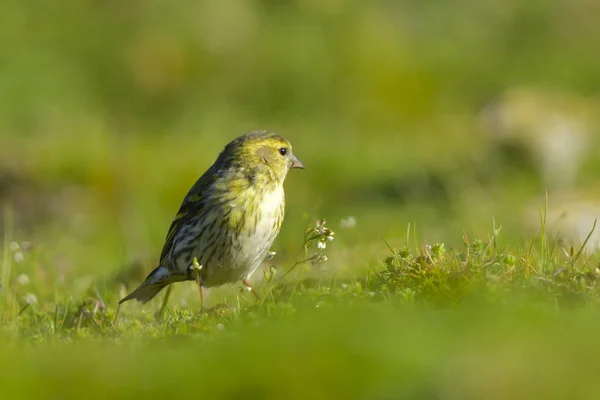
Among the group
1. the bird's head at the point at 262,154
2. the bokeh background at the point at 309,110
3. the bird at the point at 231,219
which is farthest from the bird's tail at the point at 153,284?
the bokeh background at the point at 309,110

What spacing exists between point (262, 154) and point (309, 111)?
49.7 ft

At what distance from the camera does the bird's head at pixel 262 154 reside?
7898mm

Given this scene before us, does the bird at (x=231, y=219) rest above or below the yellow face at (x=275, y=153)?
below

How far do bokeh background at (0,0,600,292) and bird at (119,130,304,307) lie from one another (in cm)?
324

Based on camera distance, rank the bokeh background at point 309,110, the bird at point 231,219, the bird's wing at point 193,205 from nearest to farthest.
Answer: the bird at point 231,219, the bird's wing at point 193,205, the bokeh background at point 309,110

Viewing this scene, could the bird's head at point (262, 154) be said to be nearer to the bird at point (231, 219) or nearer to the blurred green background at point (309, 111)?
the bird at point (231, 219)

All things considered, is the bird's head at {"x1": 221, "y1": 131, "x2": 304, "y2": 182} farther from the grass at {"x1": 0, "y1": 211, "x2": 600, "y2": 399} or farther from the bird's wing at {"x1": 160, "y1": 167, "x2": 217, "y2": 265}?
the grass at {"x1": 0, "y1": 211, "x2": 600, "y2": 399}

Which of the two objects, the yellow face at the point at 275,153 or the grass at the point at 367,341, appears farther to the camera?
the yellow face at the point at 275,153

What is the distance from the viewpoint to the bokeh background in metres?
15.2

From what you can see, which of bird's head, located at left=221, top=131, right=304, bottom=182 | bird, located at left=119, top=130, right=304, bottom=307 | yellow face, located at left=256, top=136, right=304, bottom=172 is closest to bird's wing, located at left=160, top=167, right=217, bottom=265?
bird, located at left=119, top=130, right=304, bottom=307

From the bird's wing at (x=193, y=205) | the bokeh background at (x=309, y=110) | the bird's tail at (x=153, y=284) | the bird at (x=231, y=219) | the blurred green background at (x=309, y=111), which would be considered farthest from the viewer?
the bokeh background at (x=309, y=110)

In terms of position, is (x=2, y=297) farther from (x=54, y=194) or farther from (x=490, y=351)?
(x=54, y=194)

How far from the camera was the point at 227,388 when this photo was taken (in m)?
4.71

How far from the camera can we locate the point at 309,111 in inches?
909
